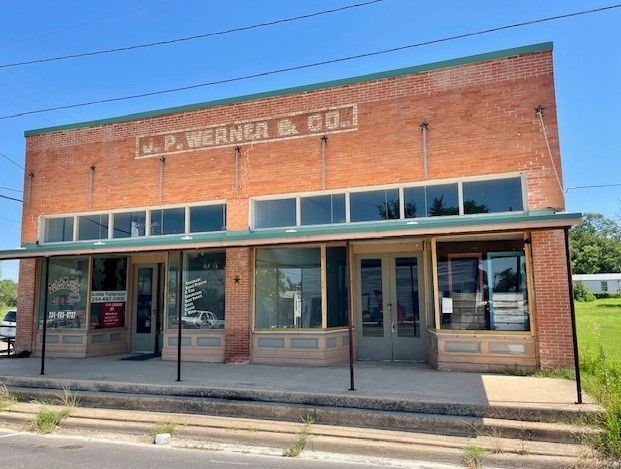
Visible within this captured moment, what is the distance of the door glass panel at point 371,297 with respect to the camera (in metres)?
11.6

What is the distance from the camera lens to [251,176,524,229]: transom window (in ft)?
34.1

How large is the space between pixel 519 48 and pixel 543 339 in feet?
19.2

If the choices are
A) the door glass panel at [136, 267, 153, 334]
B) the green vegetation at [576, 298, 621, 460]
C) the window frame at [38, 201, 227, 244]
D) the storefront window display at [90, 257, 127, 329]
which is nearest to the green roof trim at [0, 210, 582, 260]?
the window frame at [38, 201, 227, 244]

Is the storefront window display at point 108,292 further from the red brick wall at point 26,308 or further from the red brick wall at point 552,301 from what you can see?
the red brick wall at point 552,301

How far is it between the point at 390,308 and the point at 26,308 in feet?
33.1

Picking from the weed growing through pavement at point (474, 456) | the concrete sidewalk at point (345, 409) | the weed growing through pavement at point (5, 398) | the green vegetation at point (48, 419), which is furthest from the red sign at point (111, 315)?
the weed growing through pavement at point (474, 456)

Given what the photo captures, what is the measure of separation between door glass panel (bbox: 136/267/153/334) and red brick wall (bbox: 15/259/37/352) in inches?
112

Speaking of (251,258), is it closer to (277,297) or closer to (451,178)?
(277,297)

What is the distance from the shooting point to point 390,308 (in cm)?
1154

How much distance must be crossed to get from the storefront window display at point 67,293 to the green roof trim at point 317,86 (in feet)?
12.8

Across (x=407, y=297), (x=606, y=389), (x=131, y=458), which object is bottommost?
(x=131, y=458)

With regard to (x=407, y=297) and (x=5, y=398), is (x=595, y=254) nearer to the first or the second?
(x=407, y=297)

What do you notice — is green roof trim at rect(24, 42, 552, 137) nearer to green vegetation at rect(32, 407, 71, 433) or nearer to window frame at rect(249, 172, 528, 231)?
window frame at rect(249, 172, 528, 231)

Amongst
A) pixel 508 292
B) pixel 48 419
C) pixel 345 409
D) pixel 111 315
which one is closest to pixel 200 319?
pixel 111 315
